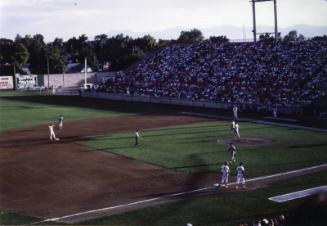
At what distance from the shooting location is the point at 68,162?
29.2 meters

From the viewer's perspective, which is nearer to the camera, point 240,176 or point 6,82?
point 240,176

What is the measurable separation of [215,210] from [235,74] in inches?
1696

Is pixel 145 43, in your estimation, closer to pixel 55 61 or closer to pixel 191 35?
pixel 191 35

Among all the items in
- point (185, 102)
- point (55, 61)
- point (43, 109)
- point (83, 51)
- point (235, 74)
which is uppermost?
point (83, 51)

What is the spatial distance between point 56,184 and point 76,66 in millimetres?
96876

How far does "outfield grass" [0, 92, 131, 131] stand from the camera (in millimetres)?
48747

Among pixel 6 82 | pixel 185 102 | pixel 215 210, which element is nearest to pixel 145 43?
pixel 6 82

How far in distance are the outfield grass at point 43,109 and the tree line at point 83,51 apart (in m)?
23.6

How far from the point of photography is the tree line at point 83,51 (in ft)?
338

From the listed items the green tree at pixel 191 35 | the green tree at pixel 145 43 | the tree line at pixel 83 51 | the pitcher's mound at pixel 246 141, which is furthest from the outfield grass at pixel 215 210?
the green tree at pixel 191 35

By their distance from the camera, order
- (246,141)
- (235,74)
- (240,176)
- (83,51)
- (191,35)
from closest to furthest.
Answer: (240,176) < (246,141) < (235,74) < (83,51) < (191,35)

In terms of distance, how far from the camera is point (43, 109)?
57625 millimetres

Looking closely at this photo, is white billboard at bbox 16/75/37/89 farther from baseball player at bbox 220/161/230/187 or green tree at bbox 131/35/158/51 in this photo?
baseball player at bbox 220/161/230/187

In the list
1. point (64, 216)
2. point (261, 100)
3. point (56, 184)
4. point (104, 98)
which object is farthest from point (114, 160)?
point (104, 98)
